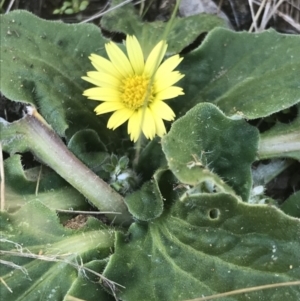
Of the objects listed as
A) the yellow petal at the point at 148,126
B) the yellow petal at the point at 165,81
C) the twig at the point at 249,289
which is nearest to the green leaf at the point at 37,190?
the yellow petal at the point at 148,126

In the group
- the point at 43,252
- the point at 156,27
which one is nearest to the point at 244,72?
the point at 156,27

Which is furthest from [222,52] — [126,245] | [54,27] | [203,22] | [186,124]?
[126,245]

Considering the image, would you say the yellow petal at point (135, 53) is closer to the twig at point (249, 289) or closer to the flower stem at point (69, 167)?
the flower stem at point (69, 167)

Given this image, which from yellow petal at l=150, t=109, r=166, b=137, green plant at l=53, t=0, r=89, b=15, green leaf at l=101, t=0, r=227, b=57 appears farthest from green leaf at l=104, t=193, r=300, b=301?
green plant at l=53, t=0, r=89, b=15

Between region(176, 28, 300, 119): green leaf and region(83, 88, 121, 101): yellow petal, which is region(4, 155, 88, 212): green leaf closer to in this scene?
region(83, 88, 121, 101): yellow petal

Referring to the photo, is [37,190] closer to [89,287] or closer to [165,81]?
[89,287]

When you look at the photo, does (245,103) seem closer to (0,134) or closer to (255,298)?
(255,298)
